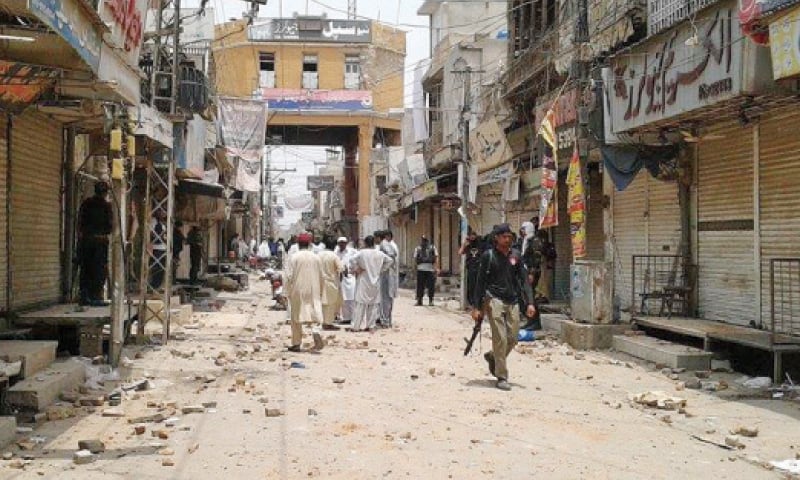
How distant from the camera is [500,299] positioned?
368 inches

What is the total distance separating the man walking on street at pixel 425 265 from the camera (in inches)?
830

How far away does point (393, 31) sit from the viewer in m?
47.7

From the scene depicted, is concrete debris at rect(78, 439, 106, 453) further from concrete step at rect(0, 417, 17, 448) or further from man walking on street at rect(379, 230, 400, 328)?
man walking on street at rect(379, 230, 400, 328)

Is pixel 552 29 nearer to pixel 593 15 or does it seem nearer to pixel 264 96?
pixel 593 15

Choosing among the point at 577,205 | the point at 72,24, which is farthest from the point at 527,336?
the point at 72,24

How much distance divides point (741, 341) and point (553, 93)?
29.5ft

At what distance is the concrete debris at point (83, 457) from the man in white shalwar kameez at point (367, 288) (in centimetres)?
984

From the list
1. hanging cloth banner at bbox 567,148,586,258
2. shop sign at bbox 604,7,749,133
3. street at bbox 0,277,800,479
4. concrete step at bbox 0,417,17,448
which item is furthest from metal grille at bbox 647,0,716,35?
concrete step at bbox 0,417,17,448

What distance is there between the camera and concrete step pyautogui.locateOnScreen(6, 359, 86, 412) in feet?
23.8

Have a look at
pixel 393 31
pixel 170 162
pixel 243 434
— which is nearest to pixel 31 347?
pixel 243 434

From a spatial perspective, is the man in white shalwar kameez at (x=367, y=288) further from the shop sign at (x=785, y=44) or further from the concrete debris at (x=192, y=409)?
the shop sign at (x=785, y=44)

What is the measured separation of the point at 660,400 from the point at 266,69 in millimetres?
41622

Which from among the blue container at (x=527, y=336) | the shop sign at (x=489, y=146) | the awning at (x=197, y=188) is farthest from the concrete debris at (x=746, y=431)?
the awning at (x=197, y=188)

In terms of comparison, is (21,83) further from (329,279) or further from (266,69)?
(266,69)
